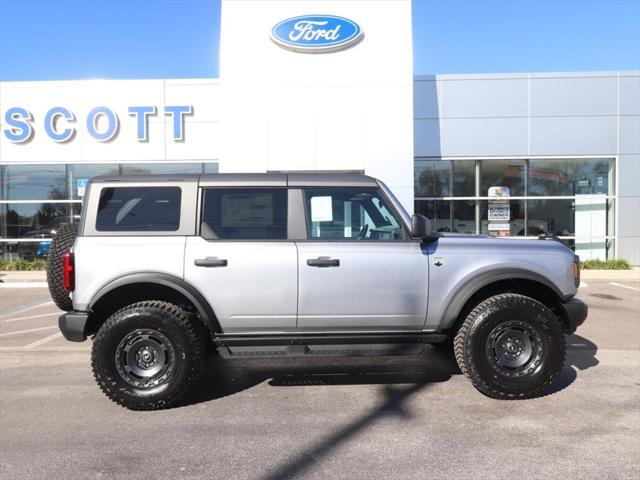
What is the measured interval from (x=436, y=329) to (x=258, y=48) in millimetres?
10884

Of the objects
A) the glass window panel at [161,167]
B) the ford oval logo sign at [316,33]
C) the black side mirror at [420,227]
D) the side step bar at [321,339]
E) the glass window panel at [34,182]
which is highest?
the ford oval logo sign at [316,33]

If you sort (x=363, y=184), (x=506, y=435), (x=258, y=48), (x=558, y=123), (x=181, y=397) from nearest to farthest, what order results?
(x=506, y=435), (x=181, y=397), (x=363, y=184), (x=258, y=48), (x=558, y=123)

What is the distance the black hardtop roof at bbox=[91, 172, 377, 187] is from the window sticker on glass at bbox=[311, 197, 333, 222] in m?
0.14

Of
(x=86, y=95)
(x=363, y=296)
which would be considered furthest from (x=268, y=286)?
(x=86, y=95)

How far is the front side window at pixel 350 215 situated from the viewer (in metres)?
4.52

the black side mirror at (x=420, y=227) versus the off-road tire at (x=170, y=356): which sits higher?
the black side mirror at (x=420, y=227)

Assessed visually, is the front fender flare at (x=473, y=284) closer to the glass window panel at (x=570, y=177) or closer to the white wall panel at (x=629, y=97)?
the glass window panel at (x=570, y=177)

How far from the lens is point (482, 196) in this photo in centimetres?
1625

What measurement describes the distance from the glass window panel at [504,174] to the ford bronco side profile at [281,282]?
12209 millimetres

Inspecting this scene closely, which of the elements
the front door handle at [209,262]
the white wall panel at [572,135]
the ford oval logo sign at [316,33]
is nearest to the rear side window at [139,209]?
the front door handle at [209,262]

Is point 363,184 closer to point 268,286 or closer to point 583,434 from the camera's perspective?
point 268,286

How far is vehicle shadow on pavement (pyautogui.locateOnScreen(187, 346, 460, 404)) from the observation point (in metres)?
4.98

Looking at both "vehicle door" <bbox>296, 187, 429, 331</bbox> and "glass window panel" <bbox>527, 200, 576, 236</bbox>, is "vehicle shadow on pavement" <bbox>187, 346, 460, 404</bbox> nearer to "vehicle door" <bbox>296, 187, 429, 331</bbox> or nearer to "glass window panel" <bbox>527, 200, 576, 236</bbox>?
"vehicle door" <bbox>296, 187, 429, 331</bbox>

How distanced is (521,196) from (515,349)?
12.9 m
